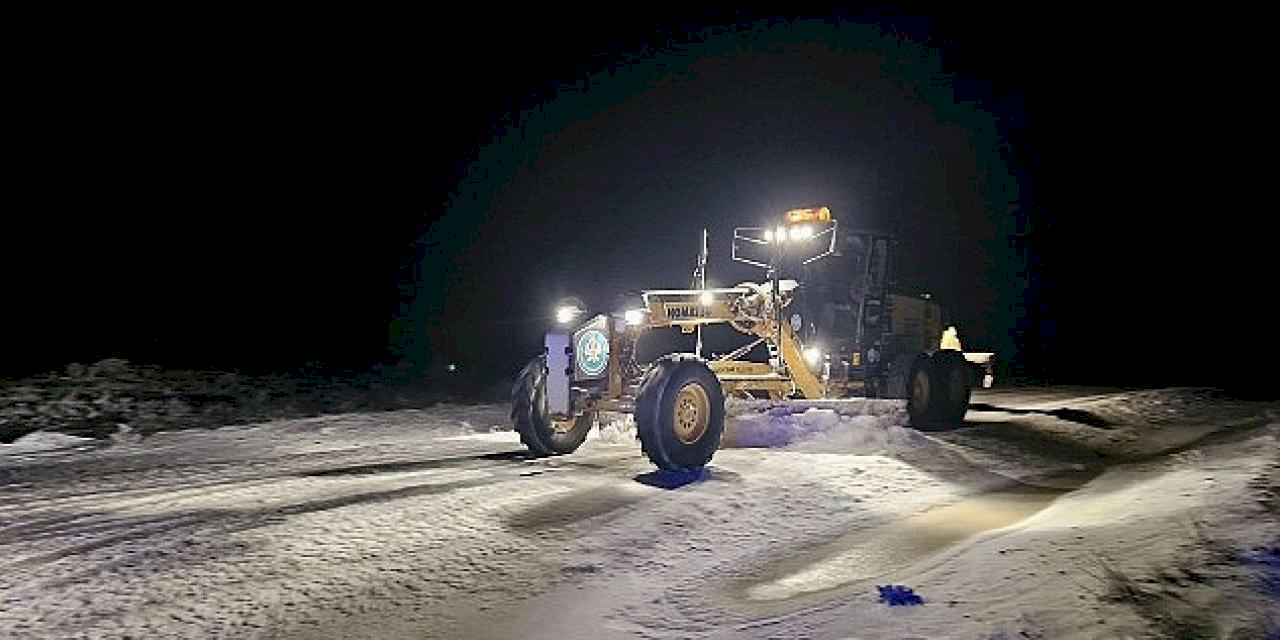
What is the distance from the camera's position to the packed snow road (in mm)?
5688

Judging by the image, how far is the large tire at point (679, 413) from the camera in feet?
33.5

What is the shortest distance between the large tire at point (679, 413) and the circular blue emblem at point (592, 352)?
160 centimetres

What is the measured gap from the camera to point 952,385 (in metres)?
14.6

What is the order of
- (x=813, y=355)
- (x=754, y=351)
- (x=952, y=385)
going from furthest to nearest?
(x=952, y=385) < (x=754, y=351) < (x=813, y=355)

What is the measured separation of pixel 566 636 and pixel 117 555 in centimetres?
353

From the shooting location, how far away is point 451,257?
57031 mm

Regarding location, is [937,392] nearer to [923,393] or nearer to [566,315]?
[923,393]

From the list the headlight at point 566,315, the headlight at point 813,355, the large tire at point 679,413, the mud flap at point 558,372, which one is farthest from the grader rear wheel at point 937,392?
the mud flap at point 558,372

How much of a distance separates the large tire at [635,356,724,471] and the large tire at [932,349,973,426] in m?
4.83

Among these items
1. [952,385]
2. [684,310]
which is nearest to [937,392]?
[952,385]

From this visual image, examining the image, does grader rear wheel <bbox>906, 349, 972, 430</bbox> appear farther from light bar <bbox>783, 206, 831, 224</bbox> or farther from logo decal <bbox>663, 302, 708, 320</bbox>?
logo decal <bbox>663, 302, 708, 320</bbox>

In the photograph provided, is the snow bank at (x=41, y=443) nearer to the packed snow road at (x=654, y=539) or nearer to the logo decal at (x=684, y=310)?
the packed snow road at (x=654, y=539)

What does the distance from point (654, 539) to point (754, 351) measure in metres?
6.66

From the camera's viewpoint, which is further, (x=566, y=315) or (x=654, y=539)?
(x=566, y=315)
